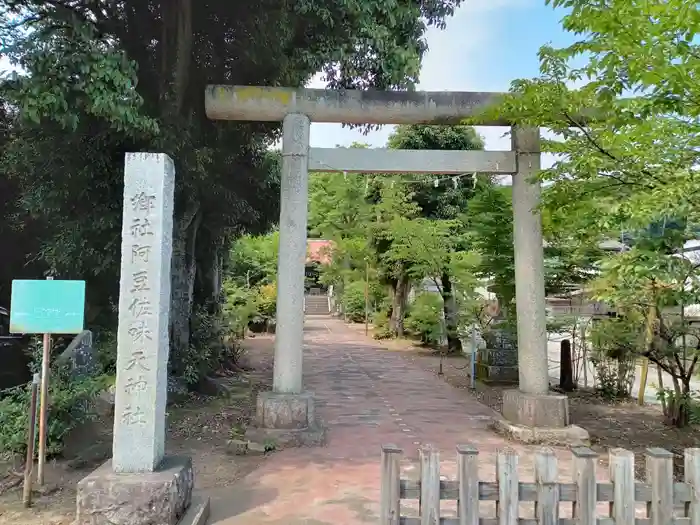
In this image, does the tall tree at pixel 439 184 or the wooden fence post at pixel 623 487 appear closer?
the wooden fence post at pixel 623 487

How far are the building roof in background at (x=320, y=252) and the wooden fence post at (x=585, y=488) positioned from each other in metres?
24.1

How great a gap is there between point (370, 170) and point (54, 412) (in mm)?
4941

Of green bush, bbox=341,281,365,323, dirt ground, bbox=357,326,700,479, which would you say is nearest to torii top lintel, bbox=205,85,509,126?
dirt ground, bbox=357,326,700,479

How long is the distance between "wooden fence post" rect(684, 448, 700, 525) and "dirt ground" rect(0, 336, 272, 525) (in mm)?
4197

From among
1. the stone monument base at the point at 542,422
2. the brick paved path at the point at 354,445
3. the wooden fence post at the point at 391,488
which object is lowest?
the brick paved path at the point at 354,445

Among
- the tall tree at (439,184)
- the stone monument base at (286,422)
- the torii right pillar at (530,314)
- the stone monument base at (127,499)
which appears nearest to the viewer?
the stone monument base at (127,499)

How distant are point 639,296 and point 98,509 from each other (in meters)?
7.05

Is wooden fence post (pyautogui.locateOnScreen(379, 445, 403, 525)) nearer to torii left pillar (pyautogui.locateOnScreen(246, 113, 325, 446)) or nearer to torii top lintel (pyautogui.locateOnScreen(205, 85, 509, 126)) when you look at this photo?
torii left pillar (pyautogui.locateOnScreen(246, 113, 325, 446))

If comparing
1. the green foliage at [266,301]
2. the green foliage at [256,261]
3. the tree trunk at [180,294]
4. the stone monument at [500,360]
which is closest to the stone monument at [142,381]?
the tree trunk at [180,294]

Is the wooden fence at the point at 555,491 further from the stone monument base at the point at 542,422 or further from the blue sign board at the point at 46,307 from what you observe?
the stone monument base at the point at 542,422

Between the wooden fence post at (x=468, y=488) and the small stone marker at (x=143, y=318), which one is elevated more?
the small stone marker at (x=143, y=318)

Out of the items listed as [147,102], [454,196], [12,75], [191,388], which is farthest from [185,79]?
[454,196]

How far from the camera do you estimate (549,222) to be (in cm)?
755

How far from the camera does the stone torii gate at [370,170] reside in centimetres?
721
